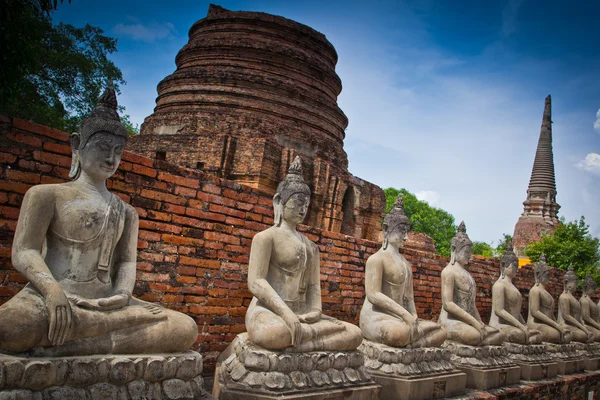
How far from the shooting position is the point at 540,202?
3581cm

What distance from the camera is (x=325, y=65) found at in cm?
1518

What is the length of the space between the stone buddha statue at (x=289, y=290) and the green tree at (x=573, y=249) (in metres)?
16.4

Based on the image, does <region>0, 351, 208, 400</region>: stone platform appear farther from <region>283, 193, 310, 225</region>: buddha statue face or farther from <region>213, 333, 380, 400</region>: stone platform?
<region>283, 193, 310, 225</region>: buddha statue face

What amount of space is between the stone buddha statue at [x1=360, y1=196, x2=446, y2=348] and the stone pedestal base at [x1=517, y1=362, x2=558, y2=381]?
239 cm

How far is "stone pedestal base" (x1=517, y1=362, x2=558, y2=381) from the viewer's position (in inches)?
296

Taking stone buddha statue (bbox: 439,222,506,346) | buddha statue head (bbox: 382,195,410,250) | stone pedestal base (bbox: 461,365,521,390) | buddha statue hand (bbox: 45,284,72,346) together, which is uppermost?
buddha statue head (bbox: 382,195,410,250)

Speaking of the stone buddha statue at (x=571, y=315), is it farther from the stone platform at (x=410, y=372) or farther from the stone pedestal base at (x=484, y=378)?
the stone platform at (x=410, y=372)

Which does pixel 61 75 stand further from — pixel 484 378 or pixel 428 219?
pixel 428 219

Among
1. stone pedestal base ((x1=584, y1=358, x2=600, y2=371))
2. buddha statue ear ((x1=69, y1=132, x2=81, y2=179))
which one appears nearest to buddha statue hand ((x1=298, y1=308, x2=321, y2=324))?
buddha statue ear ((x1=69, y1=132, x2=81, y2=179))

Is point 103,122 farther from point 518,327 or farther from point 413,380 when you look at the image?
point 518,327

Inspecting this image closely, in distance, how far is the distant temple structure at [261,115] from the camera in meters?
12.1

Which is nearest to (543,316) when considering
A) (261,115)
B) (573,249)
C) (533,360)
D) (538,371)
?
(533,360)

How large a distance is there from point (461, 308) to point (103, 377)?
5.16 metres

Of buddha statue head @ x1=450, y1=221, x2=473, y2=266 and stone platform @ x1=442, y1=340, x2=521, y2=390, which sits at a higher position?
buddha statue head @ x1=450, y1=221, x2=473, y2=266
